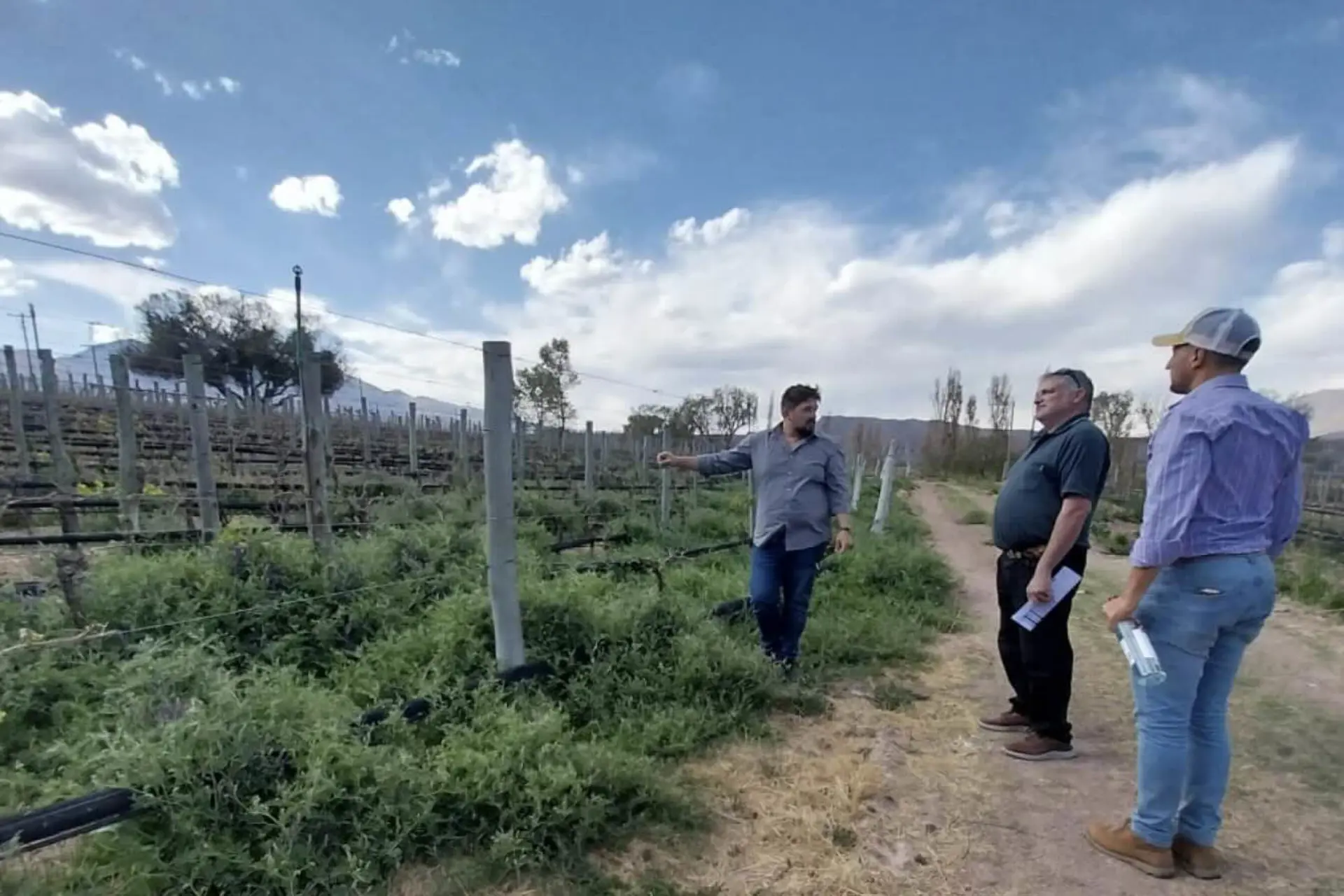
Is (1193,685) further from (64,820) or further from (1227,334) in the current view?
(64,820)

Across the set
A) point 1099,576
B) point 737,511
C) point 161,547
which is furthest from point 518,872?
point 737,511

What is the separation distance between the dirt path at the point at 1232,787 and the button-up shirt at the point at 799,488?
111 cm

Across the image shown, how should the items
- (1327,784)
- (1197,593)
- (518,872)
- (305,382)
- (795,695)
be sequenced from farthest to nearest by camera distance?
1. (305,382)
2. (795,695)
3. (1327,784)
4. (518,872)
5. (1197,593)

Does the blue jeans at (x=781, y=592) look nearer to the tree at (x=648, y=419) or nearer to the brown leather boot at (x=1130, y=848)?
the brown leather boot at (x=1130, y=848)

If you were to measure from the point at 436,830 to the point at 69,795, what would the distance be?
962 mm

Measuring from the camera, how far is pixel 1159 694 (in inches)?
67.6

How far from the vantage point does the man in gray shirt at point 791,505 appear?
304 cm

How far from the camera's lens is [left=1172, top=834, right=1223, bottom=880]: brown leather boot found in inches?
71.2

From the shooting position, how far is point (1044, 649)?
2.50m

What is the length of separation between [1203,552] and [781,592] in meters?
1.91

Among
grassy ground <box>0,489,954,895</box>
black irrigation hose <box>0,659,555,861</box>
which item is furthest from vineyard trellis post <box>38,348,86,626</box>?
black irrigation hose <box>0,659,555,861</box>

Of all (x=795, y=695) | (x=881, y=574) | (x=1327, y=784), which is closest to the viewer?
(x=1327, y=784)

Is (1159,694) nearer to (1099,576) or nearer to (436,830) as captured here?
(436,830)

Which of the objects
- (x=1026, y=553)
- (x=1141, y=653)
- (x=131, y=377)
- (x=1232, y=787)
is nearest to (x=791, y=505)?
(x=1026, y=553)
